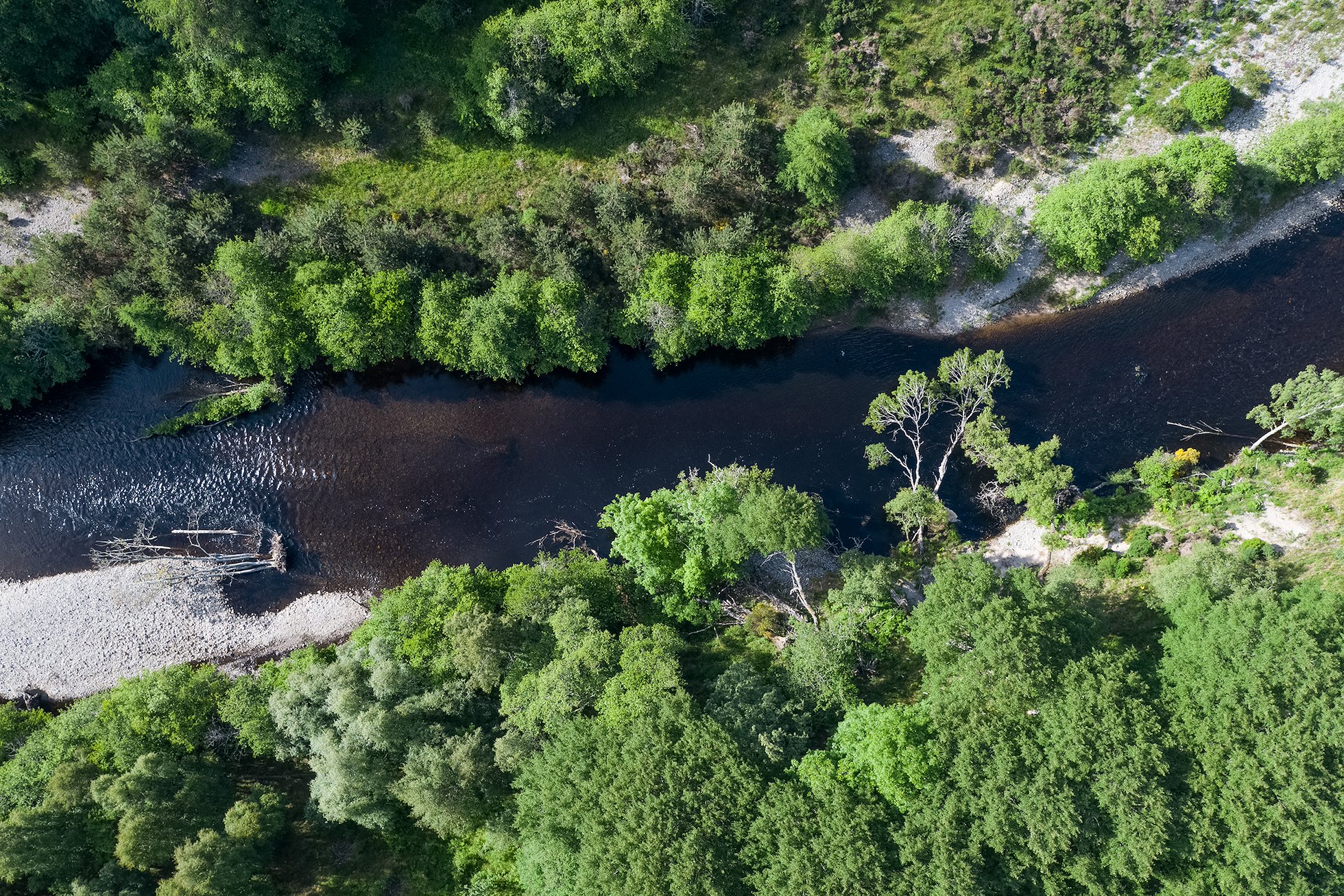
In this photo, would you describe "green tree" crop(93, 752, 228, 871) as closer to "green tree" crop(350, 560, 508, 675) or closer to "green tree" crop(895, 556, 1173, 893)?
"green tree" crop(350, 560, 508, 675)

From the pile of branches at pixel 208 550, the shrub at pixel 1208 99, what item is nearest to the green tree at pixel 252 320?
the pile of branches at pixel 208 550

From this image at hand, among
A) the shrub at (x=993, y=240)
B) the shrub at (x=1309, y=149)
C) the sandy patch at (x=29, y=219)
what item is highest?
the sandy patch at (x=29, y=219)

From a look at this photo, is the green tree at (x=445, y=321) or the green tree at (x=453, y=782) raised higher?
the green tree at (x=445, y=321)

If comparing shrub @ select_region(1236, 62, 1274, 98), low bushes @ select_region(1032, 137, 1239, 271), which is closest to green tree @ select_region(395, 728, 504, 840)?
low bushes @ select_region(1032, 137, 1239, 271)

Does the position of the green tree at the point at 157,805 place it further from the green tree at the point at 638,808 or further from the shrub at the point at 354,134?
the shrub at the point at 354,134

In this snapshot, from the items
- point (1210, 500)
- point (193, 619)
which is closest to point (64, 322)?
point (193, 619)

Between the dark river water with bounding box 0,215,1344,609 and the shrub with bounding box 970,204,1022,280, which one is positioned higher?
the shrub with bounding box 970,204,1022,280
